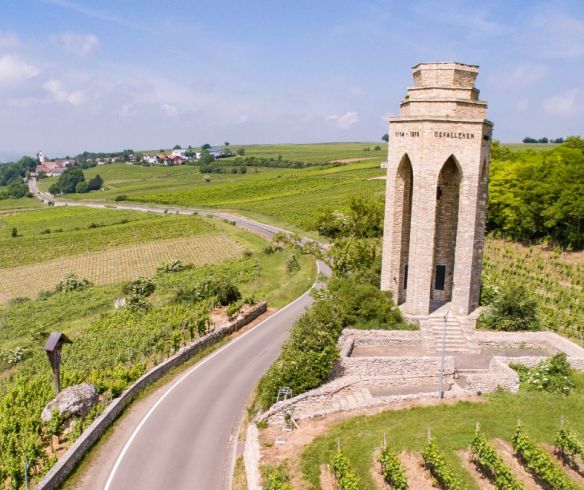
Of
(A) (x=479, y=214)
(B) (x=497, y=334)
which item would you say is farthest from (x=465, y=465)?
(A) (x=479, y=214)

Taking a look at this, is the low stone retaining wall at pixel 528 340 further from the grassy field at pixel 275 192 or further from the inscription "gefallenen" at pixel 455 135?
the grassy field at pixel 275 192

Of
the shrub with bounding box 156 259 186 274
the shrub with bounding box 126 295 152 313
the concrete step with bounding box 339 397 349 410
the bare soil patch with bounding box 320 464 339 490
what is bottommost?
the shrub with bounding box 156 259 186 274

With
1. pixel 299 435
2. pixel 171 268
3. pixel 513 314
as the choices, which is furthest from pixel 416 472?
pixel 171 268

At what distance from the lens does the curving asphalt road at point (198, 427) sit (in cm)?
1530

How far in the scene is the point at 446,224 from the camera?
25891mm

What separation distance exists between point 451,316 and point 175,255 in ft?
147

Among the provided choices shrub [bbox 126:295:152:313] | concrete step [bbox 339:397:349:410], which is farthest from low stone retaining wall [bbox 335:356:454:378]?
shrub [bbox 126:295:152:313]

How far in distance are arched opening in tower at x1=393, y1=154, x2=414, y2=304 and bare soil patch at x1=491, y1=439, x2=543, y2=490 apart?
34.1 feet

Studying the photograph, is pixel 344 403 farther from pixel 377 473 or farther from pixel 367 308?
pixel 367 308

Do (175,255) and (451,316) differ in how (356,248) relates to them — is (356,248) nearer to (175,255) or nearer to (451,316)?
(451,316)

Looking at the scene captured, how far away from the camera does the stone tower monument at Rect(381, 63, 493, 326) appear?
22188 millimetres

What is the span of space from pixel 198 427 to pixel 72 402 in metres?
4.47

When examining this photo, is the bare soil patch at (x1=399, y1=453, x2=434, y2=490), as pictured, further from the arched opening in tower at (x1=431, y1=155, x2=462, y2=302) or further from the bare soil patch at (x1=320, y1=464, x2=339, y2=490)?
the arched opening in tower at (x1=431, y1=155, x2=462, y2=302)

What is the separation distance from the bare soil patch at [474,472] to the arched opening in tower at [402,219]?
10.8m
